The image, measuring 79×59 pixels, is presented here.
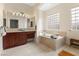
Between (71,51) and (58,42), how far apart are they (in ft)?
1.90

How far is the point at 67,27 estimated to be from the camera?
2.27 metres

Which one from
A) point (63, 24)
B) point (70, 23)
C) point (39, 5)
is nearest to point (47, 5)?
point (39, 5)

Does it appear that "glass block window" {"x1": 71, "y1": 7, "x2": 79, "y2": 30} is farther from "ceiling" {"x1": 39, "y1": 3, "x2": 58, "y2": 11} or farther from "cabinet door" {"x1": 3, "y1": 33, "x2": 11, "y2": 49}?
"cabinet door" {"x1": 3, "y1": 33, "x2": 11, "y2": 49}

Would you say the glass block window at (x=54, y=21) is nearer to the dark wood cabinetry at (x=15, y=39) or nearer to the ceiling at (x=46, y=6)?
the ceiling at (x=46, y=6)

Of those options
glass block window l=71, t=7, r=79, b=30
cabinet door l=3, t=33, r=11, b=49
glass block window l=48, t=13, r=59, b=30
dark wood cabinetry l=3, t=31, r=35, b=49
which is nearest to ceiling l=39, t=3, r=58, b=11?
glass block window l=48, t=13, r=59, b=30

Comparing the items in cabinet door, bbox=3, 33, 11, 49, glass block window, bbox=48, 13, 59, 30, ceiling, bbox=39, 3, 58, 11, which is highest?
ceiling, bbox=39, 3, 58, 11

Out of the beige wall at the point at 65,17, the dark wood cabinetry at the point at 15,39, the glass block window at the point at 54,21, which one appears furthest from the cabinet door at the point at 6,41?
the glass block window at the point at 54,21

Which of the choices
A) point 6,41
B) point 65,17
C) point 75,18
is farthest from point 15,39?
point 75,18

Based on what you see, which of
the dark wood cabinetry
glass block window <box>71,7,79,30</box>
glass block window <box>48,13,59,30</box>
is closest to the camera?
glass block window <box>71,7,79,30</box>

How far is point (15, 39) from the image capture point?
3.02 metres

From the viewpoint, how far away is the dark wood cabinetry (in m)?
2.68

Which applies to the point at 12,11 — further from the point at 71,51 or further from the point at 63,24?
the point at 71,51

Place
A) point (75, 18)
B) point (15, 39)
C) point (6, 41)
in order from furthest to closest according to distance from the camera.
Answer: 1. point (15, 39)
2. point (6, 41)
3. point (75, 18)

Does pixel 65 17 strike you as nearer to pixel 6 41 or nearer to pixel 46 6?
pixel 46 6
